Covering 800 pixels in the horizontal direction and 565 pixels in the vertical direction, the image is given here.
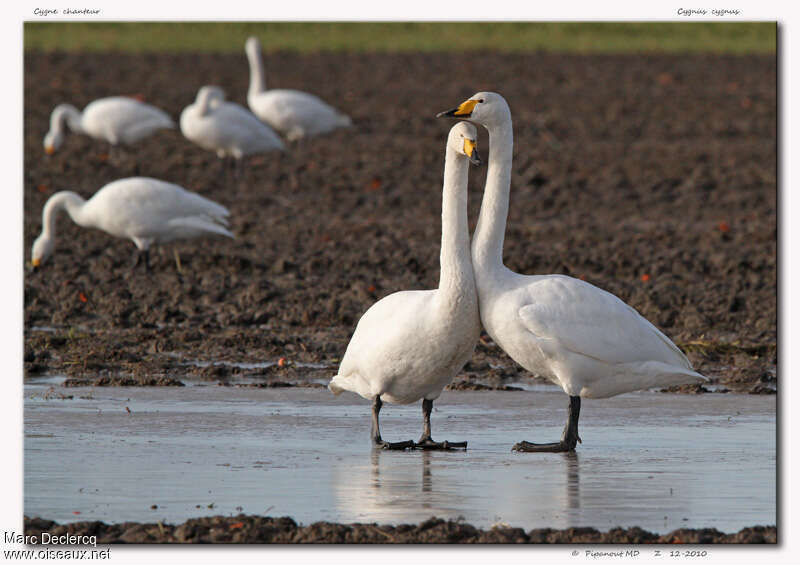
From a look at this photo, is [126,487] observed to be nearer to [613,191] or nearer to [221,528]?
[221,528]

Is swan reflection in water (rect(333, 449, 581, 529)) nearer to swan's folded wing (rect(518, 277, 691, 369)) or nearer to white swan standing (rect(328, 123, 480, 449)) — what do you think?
white swan standing (rect(328, 123, 480, 449))

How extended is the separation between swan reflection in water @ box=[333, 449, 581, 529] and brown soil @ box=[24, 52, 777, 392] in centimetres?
255

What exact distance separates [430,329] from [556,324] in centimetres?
75

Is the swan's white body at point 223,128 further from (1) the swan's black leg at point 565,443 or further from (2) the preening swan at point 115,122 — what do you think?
(1) the swan's black leg at point 565,443

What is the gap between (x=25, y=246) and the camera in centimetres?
1691

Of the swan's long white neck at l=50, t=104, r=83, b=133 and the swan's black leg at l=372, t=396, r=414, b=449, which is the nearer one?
the swan's black leg at l=372, t=396, r=414, b=449

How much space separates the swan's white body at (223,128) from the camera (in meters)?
22.1

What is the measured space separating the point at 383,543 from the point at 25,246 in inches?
464

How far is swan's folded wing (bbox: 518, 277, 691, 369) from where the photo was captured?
27.7 feet

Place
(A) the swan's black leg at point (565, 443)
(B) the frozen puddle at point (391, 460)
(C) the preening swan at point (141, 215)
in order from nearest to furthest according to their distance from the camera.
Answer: (B) the frozen puddle at point (391, 460) < (A) the swan's black leg at point (565, 443) < (C) the preening swan at point (141, 215)

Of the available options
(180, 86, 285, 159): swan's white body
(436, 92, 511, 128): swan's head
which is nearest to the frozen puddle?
(436, 92, 511, 128): swan's head

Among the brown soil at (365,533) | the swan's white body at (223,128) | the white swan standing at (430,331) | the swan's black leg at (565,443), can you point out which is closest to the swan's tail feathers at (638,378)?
the swan's black leg at (565,443)

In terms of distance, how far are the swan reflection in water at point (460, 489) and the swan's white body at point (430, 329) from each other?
0.47 m

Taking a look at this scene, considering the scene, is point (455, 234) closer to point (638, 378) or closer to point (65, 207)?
point (638, 378)
